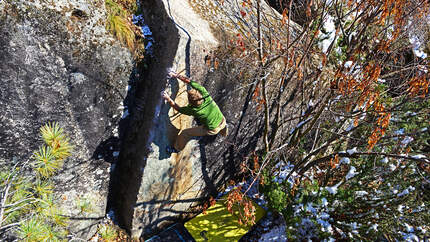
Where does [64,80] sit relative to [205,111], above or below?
below

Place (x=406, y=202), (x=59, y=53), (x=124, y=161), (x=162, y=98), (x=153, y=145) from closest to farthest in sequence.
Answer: (x=59, y=53) → (x=162, y=98) → (x=153, y=145) → (x=124, y=161) → (x=406, y=202)

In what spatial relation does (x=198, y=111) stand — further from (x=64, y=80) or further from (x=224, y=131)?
(x=64, y=80)

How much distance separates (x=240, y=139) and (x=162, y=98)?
7.01 ft

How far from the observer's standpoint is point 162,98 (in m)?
3.40

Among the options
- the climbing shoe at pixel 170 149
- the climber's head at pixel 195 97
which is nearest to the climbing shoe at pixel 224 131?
the climbing shoe at pixel 170 149

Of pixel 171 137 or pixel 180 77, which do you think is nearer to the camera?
pixel 180 77

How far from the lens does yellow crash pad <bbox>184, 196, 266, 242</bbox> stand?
15.6ft

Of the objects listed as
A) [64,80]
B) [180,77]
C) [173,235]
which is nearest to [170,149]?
[180,77]

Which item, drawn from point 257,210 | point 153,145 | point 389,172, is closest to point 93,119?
point 153,145

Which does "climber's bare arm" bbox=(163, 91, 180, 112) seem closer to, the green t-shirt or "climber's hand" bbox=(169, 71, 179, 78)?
the green t-shirt

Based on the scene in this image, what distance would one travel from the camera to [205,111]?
351 centimetres

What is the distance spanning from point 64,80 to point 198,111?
163 centimetres

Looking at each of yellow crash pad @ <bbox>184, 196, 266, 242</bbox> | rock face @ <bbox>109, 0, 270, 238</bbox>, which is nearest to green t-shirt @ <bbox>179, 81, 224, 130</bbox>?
rock face @ <bbox>109, 0, 270, 238</bbox>

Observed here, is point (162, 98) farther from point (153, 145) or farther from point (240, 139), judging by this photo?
point (240, 139)
